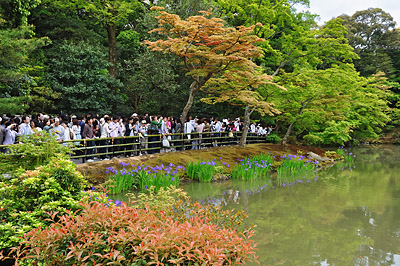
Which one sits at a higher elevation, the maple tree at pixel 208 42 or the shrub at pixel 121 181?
the maple tree at pixel 208 42

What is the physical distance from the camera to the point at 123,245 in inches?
110

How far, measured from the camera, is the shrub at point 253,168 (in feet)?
37.7

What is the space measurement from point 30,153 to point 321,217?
626 centimetres

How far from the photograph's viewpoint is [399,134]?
3247 cm

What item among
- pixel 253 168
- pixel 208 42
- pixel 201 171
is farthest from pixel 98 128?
pixel 253 168

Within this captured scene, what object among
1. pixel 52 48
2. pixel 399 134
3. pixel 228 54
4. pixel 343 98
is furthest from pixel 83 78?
pixel 399 134

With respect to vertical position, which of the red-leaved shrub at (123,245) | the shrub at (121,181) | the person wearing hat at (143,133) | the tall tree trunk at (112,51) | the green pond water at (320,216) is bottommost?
the green pond water at (320,216)

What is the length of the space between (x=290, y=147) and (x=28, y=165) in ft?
54.7

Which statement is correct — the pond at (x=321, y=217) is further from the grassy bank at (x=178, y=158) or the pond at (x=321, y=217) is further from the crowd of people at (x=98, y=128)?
the crowd of people at (x=98, y=128)

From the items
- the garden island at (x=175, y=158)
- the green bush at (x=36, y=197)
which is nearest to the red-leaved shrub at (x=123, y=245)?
the garden island at (x=175, y=158)

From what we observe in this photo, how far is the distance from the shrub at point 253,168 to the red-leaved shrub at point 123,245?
848cm

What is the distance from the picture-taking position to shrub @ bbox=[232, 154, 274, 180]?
11493mm

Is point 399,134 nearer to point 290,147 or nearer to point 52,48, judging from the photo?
point 290,147

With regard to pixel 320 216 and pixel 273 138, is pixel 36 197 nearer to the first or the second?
pixel 320 216
